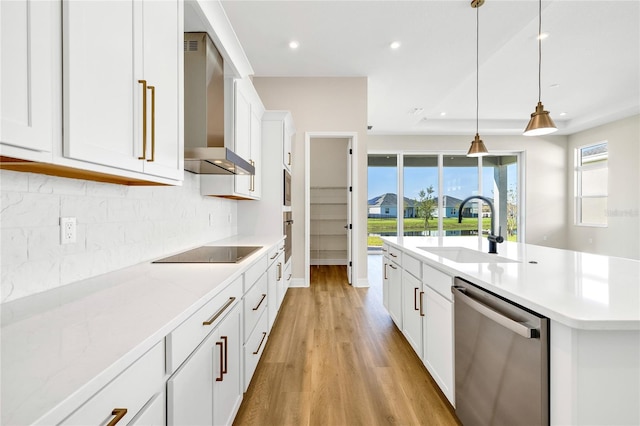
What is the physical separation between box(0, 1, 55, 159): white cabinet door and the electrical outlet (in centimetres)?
53

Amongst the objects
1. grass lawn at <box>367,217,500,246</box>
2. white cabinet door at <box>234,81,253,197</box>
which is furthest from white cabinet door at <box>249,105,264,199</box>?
grass lawn at <box>367,217,500,246</box>

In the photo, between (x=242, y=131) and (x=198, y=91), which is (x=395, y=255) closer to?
(x=242, y=131)

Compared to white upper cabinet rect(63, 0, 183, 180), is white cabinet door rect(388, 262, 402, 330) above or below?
below

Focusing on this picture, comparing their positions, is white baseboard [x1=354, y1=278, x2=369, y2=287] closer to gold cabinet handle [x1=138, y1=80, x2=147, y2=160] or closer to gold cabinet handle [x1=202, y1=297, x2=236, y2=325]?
gold cabinet handle [x1=202, y1=297, x2=236, y2=325]

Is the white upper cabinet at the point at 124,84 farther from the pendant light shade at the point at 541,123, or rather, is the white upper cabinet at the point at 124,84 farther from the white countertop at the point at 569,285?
the pendant light shade at the point at 541,123

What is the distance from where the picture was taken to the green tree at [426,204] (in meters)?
7.49

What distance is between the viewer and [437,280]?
5.71 ft

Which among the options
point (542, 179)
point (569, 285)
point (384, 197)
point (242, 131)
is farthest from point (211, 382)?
point (542, 179)

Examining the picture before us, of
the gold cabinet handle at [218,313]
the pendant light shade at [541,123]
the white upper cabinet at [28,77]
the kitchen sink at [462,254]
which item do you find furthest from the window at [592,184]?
the white upper cabinet at [28,77]

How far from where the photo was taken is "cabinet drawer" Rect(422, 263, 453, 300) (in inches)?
63.1

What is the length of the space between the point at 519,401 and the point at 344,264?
553 centimetres

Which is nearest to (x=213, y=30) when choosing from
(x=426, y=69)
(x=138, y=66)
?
(x=138, y=66)

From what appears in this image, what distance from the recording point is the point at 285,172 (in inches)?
151

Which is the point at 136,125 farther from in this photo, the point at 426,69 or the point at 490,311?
the point at 426,69
